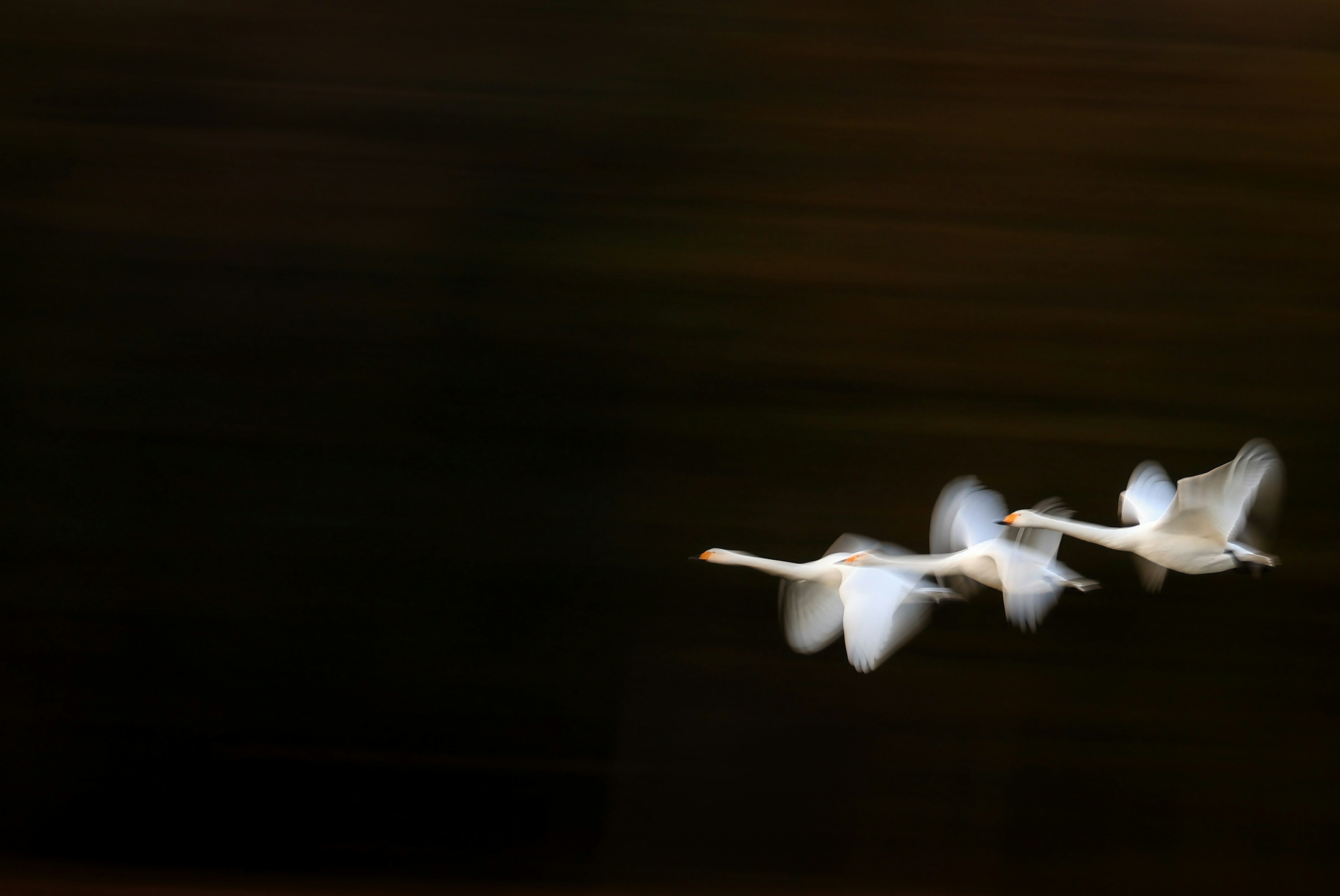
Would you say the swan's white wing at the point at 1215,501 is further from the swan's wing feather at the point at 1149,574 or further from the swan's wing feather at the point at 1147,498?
the swan's wing feather at the point at 1149,574

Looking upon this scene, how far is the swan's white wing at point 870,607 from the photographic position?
141 cm

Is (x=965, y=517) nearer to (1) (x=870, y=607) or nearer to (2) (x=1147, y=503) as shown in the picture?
(2) (x=1147, y=503)

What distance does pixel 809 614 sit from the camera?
1812 millimetres

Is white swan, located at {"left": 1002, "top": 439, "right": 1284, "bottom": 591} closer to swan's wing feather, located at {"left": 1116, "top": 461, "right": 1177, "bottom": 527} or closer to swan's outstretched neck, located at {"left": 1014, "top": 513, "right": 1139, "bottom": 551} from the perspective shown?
swan's outstretched neck, located at {"left": 1014, "top": 513, "right": 1139, "bottom": 551}

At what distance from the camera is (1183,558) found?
A: 1.38 meters

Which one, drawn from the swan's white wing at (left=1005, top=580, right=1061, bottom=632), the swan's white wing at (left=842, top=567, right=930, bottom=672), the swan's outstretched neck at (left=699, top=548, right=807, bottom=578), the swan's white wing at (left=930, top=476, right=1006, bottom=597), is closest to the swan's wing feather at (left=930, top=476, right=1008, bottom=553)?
the swan's white wing at (left=930, top=476, right=1006, bottom=597)

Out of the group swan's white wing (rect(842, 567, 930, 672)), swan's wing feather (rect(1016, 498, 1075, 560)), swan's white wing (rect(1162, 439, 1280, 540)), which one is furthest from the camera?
swan's wing feather (rect(1016, 498, 1075, 560))

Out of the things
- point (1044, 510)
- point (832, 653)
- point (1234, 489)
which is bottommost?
point (832, 653)

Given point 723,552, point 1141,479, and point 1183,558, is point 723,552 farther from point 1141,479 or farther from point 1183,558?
point 1141,479

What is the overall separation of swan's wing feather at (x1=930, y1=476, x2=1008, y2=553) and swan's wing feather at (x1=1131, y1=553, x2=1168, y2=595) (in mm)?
350

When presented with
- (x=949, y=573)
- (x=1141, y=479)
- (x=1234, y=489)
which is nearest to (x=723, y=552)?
(x=949, y=573)

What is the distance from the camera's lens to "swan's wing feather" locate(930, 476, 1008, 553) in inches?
67.3

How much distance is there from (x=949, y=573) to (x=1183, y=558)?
0.33 m

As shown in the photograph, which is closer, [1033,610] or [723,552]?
[723,552]
